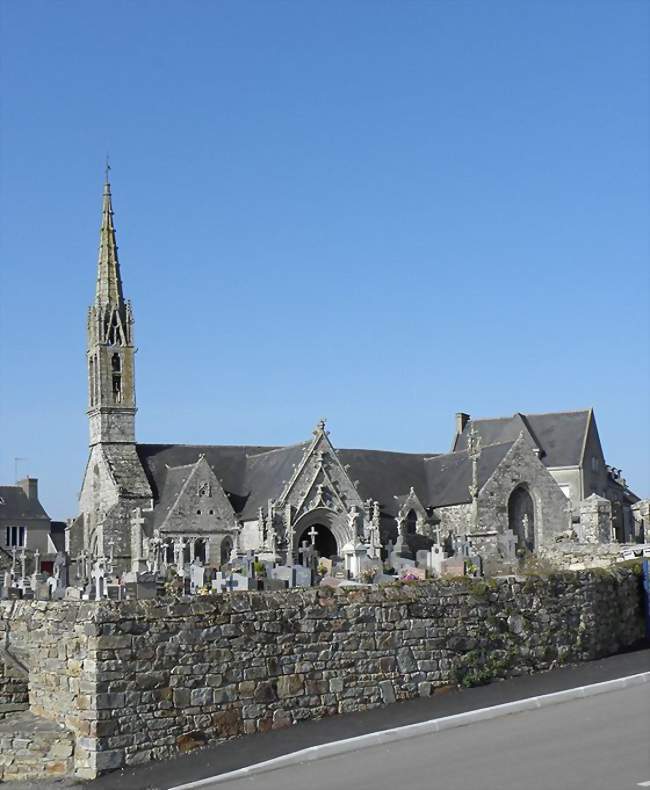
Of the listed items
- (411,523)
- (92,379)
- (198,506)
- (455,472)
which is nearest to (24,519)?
(92,379)

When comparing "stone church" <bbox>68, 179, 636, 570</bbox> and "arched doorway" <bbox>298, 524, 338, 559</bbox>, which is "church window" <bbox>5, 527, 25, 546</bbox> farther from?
"arched doorway" <bbox>298, 524, 338, 559</bbox>

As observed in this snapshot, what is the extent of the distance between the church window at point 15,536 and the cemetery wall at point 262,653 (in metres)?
55.1

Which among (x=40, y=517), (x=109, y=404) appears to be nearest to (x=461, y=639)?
(x=109, y=404)

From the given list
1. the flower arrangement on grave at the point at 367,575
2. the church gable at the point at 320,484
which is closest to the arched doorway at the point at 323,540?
the church gable at the point at 320,484

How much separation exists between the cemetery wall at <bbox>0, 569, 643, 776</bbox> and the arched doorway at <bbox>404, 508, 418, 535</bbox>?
36.7 metres

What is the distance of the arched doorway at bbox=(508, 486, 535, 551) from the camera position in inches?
1964

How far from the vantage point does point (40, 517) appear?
2729 inches

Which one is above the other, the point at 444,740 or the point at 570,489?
the point at 570,489

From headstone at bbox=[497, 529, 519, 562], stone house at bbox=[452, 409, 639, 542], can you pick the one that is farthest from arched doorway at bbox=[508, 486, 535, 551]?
→ headstone at bbox=[497, 529, 519, 562]

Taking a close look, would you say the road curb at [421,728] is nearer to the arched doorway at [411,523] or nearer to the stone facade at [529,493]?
the stone facade at [529,493]

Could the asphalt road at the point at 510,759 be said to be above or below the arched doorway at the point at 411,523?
below

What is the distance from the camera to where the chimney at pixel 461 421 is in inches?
2413

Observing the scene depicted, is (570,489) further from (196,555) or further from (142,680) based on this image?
(142,680)

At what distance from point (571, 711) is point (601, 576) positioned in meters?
3.32
